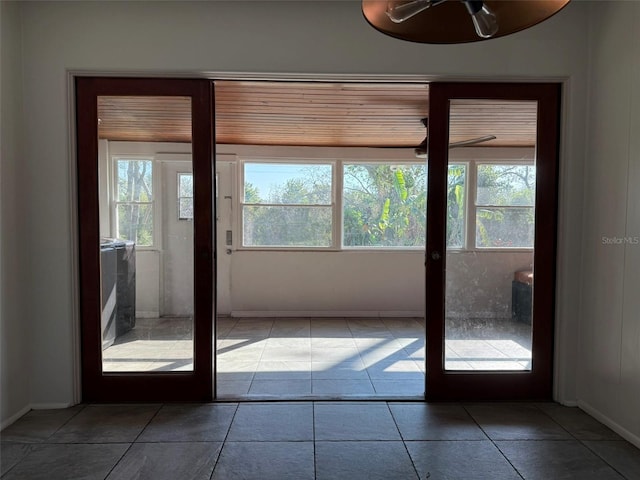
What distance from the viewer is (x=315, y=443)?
6.73ft

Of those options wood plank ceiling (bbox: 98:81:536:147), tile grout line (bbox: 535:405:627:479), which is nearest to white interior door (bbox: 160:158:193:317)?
wood plank ceiling (bbox: 98:81:536:147)

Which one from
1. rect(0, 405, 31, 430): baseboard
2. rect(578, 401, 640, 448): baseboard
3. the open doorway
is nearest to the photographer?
rect(578, 401, 640, 448): baseboard

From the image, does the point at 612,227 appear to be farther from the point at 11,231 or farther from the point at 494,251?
the point at 11,231

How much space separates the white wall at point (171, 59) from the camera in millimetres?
2352

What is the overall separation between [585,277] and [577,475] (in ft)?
3.99

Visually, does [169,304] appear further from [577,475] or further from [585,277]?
[585,277]

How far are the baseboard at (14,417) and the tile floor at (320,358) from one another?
19.4 inches

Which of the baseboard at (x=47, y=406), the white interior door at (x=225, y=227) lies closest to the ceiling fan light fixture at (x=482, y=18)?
the baseboard at (x=47, y=406)

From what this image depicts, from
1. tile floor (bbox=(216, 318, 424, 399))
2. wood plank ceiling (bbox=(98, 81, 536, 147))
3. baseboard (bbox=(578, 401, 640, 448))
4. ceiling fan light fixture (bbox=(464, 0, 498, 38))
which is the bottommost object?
tile floor (bbox=(216, 318, 424, 399))

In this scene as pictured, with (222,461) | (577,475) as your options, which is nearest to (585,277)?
(577,475)

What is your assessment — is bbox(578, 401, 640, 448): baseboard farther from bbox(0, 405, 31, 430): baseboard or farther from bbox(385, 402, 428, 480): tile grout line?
bbox(0, 405, 31, 430): baseboard

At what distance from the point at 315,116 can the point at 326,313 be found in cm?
253

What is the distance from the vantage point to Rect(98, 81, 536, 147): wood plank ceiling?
252cm

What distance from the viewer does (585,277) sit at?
2.46m
